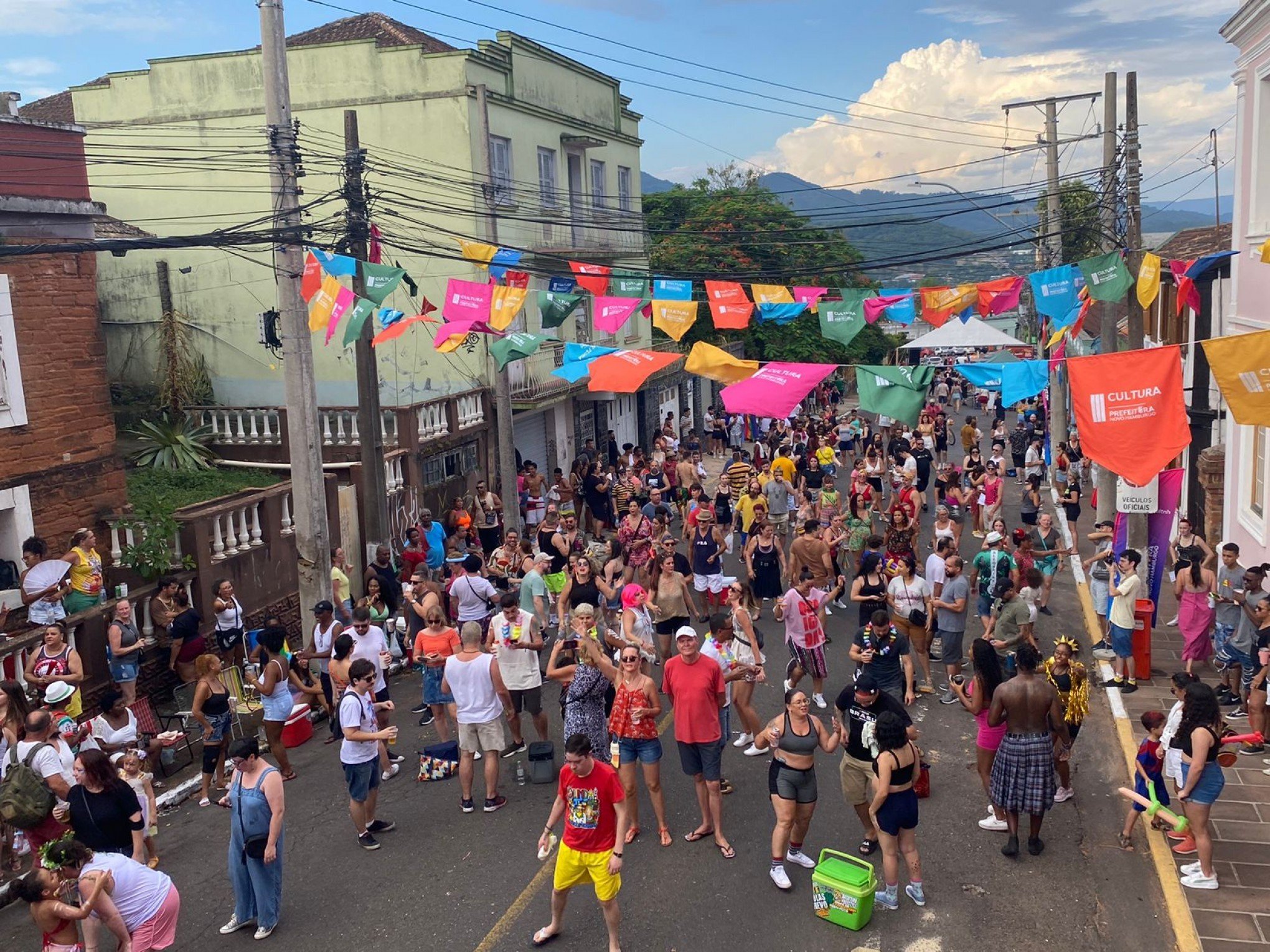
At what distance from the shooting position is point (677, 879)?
7793mm

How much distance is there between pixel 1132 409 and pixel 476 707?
239 inches

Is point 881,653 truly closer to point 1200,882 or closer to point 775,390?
point 1200,882

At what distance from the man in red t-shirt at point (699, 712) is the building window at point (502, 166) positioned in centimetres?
1693

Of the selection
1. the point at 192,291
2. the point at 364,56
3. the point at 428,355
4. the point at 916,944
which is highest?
the point at 364,56

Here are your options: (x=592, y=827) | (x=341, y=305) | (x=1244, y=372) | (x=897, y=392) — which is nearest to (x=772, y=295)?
(x=897, y=392)

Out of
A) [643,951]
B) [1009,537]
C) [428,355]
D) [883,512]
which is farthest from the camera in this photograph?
[428,355]

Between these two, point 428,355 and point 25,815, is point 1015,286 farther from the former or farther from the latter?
point 25,815

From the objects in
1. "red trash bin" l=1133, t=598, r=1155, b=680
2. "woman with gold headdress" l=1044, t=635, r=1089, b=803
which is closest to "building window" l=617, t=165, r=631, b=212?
"red trash bin" l=1133, t=598, r=1155, b=680

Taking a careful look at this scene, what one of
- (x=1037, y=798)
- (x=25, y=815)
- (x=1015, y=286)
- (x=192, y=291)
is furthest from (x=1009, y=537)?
(x=192, y=291)

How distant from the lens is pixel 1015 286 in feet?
55.4

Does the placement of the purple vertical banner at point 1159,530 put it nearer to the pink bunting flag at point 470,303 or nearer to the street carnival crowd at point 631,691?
the street carnival crowd at point 631,691

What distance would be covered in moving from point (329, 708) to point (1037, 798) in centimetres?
724

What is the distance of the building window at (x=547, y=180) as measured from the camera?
25.8 m

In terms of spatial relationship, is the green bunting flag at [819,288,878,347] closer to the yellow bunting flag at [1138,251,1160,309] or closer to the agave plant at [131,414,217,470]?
the yellow bunting flag at [1138,251,1160,309]
